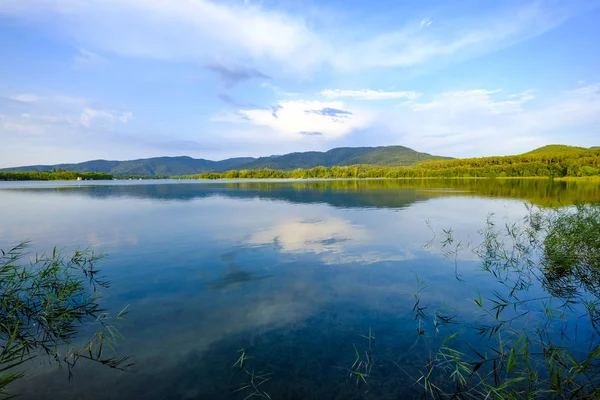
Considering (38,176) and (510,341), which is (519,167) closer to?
(510,341)

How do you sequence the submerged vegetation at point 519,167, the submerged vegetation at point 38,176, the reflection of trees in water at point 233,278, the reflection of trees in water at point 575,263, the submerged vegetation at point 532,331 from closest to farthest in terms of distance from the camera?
the submerged vegetation at point 532,331
the reflection of trees in water at point 575,263
the reflection of trees in water at point 233,278
the submerged vegetation at point 519,167
the submerged vegetation at point 38,176

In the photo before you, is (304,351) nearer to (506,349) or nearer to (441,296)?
(506,349)

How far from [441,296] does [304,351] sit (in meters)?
6.12

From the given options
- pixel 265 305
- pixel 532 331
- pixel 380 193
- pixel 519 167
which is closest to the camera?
pixel 532 331

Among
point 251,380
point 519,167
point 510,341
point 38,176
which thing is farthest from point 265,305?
point 38,176

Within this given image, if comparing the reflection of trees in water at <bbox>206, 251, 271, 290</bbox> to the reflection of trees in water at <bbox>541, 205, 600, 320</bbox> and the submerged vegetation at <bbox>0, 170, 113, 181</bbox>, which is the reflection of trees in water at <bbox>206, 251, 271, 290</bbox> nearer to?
the reflection of trees in water at <bbox>541, 205, 600, 320</bbox>

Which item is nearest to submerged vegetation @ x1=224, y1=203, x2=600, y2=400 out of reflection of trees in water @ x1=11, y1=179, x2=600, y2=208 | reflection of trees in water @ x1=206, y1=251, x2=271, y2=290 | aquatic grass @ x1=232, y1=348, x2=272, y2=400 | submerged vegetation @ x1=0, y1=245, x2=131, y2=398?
aquatic grass @ x1=232, y1=348, x2=272, y2=400

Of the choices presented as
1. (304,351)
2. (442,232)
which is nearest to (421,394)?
(304,351)

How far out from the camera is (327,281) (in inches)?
479

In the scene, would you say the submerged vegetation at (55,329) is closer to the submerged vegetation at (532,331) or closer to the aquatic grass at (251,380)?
the aquatic grass at (251,380)

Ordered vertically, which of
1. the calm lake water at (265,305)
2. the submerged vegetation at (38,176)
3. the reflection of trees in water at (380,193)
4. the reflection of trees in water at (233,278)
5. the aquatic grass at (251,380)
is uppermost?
the submerged vegetation at (38,176)

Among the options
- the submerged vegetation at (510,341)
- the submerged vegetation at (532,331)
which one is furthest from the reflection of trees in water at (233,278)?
the submerged vegetation at (532,331)

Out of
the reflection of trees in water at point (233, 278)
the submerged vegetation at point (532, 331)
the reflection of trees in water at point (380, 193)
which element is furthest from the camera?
the reflection of trees in water at point (380, 193)

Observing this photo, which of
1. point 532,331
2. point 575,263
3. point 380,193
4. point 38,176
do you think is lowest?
point 532,331
